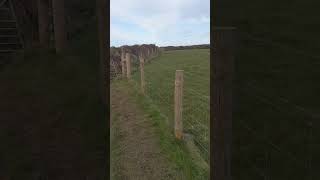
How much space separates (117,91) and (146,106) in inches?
187

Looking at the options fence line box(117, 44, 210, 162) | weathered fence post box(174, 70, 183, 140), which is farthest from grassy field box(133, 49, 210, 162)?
weathered fence post box(174, 70, 183, 140)
